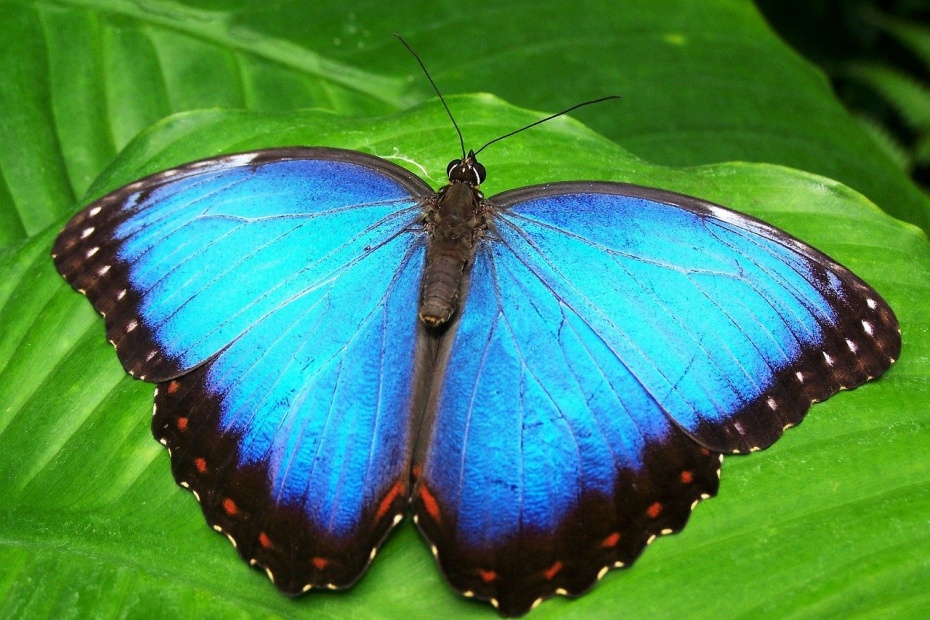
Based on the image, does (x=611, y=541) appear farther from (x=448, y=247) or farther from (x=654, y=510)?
(x=448, y=247)

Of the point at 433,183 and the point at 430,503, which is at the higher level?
the point at 433,183

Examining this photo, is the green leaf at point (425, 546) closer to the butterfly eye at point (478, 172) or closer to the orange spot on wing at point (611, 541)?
the orange spot on wing at point (611, 541)

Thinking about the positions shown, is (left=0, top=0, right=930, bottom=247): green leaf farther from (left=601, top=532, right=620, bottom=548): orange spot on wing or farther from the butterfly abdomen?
(left=601, top=532, right=620, bottom=548): orange spot on wing

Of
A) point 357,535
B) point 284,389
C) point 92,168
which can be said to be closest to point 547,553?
point 357,535

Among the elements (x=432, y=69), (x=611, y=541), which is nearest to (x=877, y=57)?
(x=432, y=69)

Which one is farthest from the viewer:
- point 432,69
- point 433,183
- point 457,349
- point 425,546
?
point 432,69

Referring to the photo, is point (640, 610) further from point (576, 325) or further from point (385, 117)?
point (385, 117)

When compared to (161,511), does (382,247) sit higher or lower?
higher

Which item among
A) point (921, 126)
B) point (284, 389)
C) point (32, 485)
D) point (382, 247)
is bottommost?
point (921, 126)
